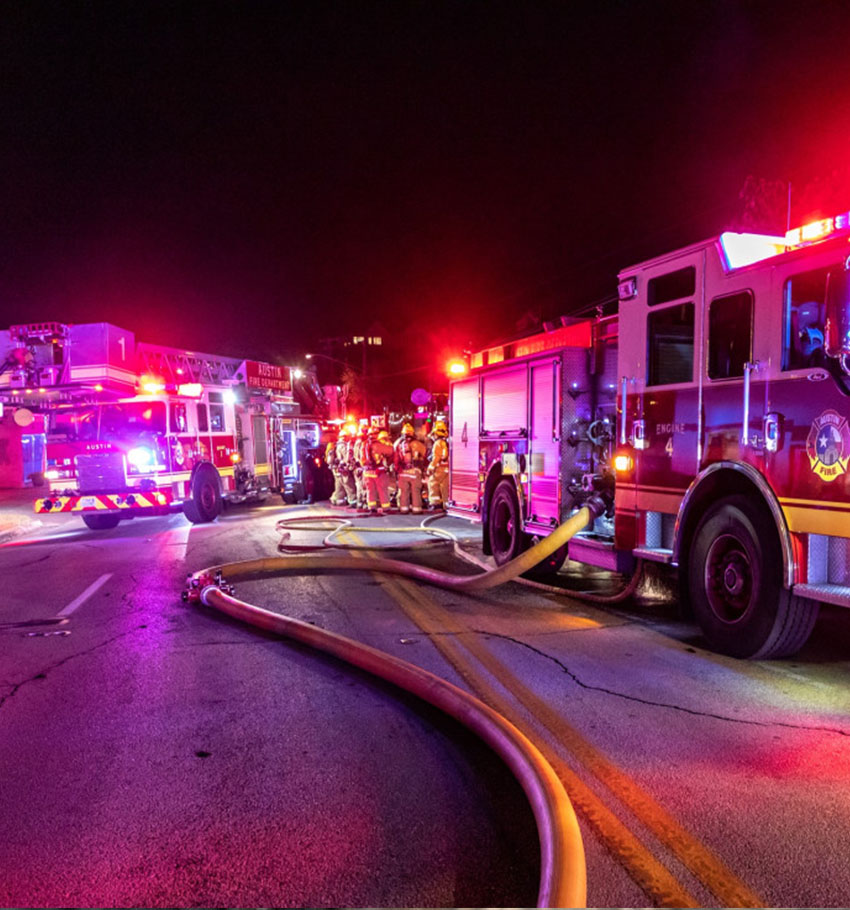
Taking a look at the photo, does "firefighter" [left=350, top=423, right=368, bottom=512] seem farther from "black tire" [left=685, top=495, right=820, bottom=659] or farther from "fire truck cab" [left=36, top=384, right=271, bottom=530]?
"black tire" [left=685, top=495, right=820, bottom=659]

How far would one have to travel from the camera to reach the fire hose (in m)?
2.38

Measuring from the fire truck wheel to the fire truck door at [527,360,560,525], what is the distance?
33 centimetres

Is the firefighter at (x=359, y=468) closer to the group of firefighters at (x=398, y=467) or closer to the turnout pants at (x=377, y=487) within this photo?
the group of firefighters at (x=398, y=467)

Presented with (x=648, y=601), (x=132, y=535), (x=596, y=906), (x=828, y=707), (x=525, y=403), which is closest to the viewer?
(x=596, y=906)

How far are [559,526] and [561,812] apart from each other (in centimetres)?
488

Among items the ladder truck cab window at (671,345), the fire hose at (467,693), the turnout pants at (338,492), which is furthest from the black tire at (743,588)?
the turnout pants at (338,492)

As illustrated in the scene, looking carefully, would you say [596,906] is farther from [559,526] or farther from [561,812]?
[559,526]

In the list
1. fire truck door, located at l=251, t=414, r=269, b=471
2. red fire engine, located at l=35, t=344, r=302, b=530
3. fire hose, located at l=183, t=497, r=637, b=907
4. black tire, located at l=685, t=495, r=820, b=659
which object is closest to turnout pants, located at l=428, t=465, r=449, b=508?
red fire engine, located at l=35, t=344, r=302, b=530

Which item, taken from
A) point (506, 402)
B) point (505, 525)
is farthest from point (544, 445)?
point (505, 525)

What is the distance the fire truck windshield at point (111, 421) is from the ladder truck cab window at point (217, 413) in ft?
5.55

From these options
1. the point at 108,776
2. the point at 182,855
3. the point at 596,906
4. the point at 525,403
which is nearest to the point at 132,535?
the point at 525,403

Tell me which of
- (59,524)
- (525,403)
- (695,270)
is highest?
(695,270)

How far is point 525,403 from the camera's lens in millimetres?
8469

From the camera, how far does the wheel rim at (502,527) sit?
8.82m
